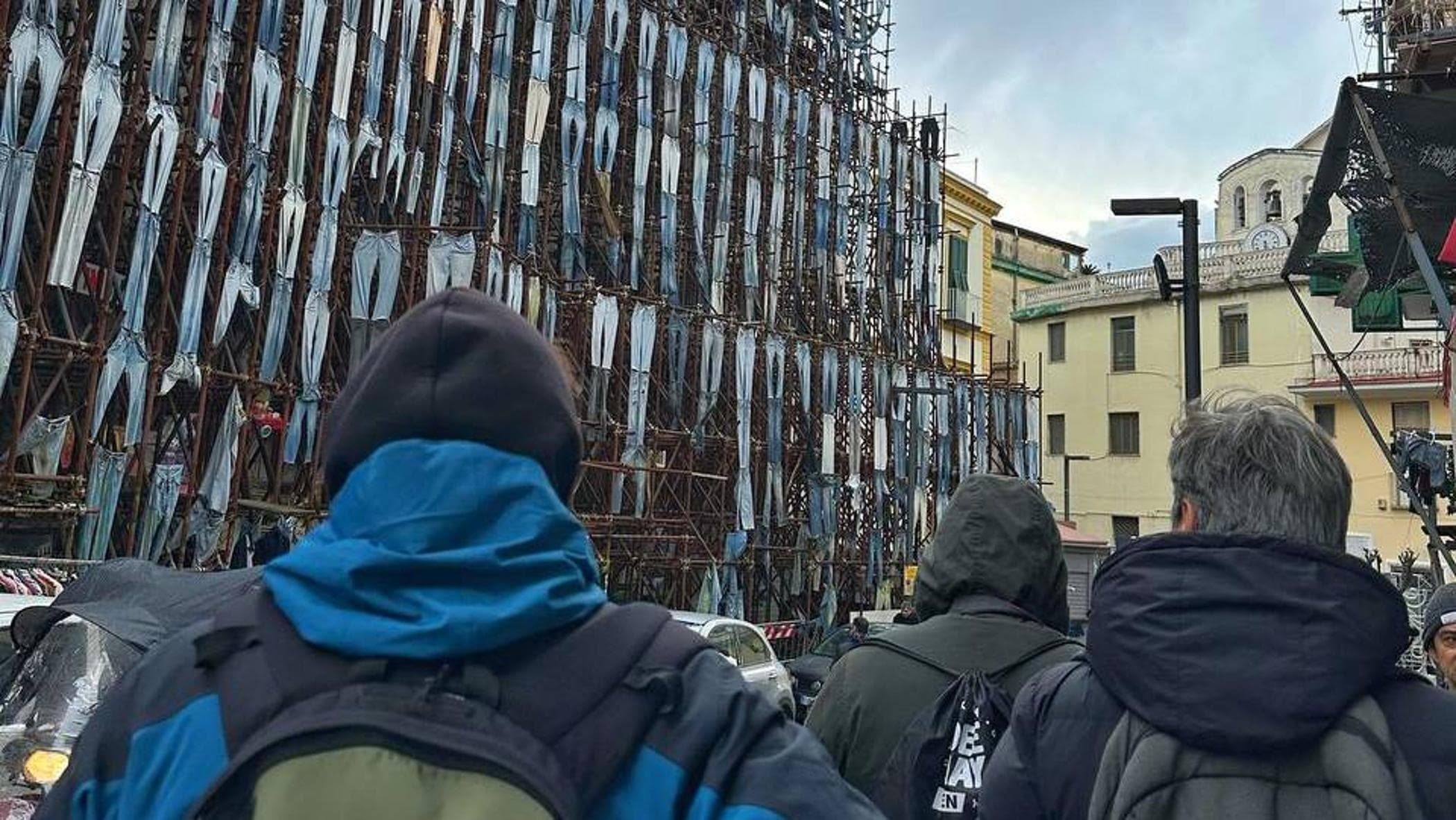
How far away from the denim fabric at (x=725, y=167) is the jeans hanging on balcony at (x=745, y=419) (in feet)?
4.95

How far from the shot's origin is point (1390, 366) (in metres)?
28.4

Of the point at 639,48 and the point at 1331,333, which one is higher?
the point at 639,48

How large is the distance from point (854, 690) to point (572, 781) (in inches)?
64.9

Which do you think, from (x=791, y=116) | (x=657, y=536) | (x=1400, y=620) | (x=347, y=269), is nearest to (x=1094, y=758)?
(x=1400, y=620)

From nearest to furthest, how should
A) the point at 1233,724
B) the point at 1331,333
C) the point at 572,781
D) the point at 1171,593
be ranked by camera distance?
the point at 572,781
the point at 1233,724
the point at 1171,593
the point at 1331,333

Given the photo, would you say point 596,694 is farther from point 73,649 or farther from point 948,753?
point 73,649

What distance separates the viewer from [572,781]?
114 centimetres

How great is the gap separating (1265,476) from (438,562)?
4.37ft

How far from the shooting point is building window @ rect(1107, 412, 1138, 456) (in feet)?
110

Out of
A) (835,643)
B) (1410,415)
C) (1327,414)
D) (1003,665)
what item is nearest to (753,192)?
(835,643)

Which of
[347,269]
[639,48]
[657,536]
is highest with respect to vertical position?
[639,48]

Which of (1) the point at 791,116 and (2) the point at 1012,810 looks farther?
(1) the point at 791,116

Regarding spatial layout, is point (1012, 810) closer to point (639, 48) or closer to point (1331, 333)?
point (639, 48)

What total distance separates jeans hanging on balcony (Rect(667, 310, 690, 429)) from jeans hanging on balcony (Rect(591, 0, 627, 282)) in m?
1.27
